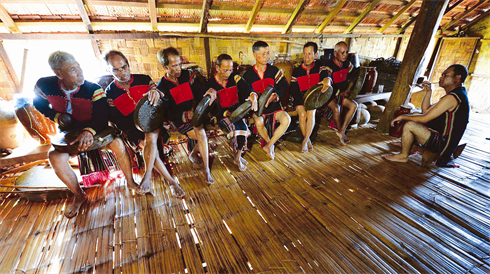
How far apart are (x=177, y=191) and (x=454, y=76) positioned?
414 cm

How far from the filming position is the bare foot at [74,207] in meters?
2.34

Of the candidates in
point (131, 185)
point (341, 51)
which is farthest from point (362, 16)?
point (131, 185)

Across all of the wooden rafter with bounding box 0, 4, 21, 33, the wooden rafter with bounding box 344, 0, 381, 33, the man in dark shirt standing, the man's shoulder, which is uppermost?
the wooden rafter with bounding box 344, 0, 381, 33

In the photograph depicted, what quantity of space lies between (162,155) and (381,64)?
22.8 feet

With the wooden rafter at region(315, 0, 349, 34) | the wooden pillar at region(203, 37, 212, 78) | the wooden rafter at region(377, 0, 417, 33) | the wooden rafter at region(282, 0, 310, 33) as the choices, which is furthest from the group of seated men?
the wooden rafter at region(377, 0, 417, 33)

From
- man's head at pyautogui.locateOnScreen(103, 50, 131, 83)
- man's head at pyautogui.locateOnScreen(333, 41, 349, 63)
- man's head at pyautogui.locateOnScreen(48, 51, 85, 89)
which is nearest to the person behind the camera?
man's head at pyautogui.locateOnScreen(48, 51, 85, 89)

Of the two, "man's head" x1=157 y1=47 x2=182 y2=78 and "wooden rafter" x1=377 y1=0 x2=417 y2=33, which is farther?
"wooden rafter" x1=377 y1=0 x2=417 y2=33

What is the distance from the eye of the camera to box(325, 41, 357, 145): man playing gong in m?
4.01

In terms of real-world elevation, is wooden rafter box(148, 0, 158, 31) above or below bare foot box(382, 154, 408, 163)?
above

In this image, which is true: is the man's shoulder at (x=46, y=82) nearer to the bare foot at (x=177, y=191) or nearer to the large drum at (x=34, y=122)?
the large drum at (x=34, y=122)

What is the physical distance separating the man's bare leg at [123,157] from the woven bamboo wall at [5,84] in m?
3.73

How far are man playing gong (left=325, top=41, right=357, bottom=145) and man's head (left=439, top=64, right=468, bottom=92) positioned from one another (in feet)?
4.59

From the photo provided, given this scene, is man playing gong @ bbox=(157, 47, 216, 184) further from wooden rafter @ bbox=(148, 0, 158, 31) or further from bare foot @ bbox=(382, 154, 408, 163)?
bare foot @ bbox=(382, 154, 408, 163)

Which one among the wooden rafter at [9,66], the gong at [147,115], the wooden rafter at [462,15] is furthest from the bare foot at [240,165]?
the wooden rafter at [462,15]
